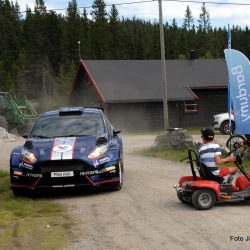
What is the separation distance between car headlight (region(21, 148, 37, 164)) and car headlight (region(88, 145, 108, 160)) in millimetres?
1022

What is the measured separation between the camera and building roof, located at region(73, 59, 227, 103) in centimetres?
3625

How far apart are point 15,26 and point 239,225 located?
335 feet

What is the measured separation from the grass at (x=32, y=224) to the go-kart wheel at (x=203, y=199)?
6.37ft

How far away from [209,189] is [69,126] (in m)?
3.89

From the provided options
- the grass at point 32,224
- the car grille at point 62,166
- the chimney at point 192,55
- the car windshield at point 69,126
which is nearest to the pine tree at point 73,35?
the chimney at point 192,55

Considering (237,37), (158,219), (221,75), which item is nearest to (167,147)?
(158,219)

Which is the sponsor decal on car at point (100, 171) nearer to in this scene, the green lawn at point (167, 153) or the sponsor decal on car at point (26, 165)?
the sponsor decal on car at point (26, 165)

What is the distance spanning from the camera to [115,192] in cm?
989

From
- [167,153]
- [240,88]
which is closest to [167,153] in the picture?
[167,153]

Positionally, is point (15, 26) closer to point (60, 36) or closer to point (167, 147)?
point (60, 36)

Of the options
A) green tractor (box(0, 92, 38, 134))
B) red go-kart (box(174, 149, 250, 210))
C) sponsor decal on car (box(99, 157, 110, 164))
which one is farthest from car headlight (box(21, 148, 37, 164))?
green tractor (box(0, 92, 38, 134))

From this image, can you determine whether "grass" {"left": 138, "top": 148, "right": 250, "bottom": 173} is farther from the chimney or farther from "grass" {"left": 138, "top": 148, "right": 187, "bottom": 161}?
the chimney

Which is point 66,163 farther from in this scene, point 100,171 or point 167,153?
point 167,153

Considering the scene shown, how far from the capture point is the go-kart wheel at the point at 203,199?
26.0ft
